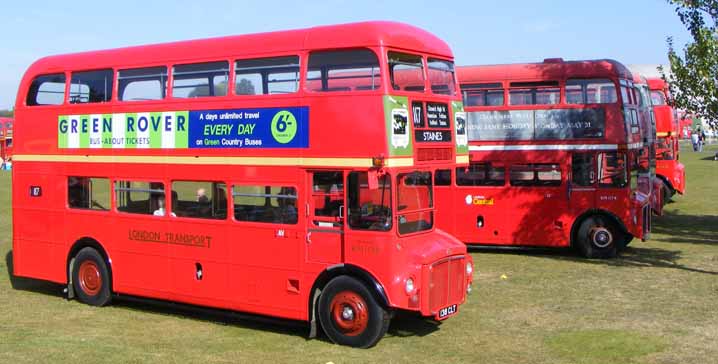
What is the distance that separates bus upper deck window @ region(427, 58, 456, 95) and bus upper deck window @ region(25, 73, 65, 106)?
6.29 metres

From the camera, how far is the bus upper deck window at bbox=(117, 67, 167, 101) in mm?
12508

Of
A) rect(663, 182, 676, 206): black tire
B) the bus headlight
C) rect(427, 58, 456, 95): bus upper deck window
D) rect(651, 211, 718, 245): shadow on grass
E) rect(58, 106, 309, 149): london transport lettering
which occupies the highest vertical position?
rect(427, 58, 456, 95): bus upper deck window

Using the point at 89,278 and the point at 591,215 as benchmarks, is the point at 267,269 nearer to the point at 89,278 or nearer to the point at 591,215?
the point at 89,278

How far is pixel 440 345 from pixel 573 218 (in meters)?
8.25

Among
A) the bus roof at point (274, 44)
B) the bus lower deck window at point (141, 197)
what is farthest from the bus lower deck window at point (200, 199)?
the bus roof at point (274, 44)

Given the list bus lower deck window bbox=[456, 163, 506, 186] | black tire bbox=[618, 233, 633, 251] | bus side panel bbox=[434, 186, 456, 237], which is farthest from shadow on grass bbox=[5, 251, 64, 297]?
black tire bbox=[618, 233, 633, 251]

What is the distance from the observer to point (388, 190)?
1039 cm

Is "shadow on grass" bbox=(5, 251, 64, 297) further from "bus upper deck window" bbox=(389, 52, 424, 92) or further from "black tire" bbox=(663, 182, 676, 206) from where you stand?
"black tire" bbox=(663, 182, 676, 206)

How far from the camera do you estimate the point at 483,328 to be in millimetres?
11648

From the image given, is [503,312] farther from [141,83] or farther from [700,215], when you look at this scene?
[700,215]

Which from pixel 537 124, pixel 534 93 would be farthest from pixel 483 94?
pixel 537 124

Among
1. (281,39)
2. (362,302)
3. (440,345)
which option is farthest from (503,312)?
(281,39)

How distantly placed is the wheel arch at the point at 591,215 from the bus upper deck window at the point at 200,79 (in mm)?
9311

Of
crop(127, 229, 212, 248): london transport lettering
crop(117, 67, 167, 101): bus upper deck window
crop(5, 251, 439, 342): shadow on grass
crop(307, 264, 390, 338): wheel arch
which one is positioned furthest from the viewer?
crop(117, 67, 167, 101): bus upper deck window
